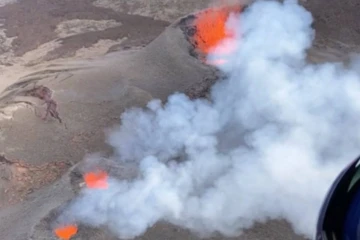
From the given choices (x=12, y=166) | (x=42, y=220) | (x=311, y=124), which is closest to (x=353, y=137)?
(x=311, y=124)

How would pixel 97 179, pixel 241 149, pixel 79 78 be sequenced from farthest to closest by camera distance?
pixel 79 78 → pixel 241 149 → pixel 97 179

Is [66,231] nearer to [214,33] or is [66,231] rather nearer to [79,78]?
[79,78]

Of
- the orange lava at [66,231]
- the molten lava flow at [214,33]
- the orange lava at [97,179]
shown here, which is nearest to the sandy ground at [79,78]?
the orange lava at [66,231]

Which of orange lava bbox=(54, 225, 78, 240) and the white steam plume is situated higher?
the white steam plume

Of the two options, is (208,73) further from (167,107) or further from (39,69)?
(39,69)

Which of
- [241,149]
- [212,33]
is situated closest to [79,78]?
[212,33]

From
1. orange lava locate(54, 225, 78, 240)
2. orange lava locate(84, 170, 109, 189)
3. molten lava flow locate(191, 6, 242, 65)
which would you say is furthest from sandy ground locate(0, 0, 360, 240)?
molten lava flow locate(191, 6, 242, 65)

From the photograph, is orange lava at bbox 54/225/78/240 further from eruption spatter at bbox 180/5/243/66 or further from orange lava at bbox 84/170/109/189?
eruption spatter at bbox 180/5/243/66

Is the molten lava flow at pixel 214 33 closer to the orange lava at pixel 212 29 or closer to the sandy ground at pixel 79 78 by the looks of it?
the orange lava at pixel 212 29
